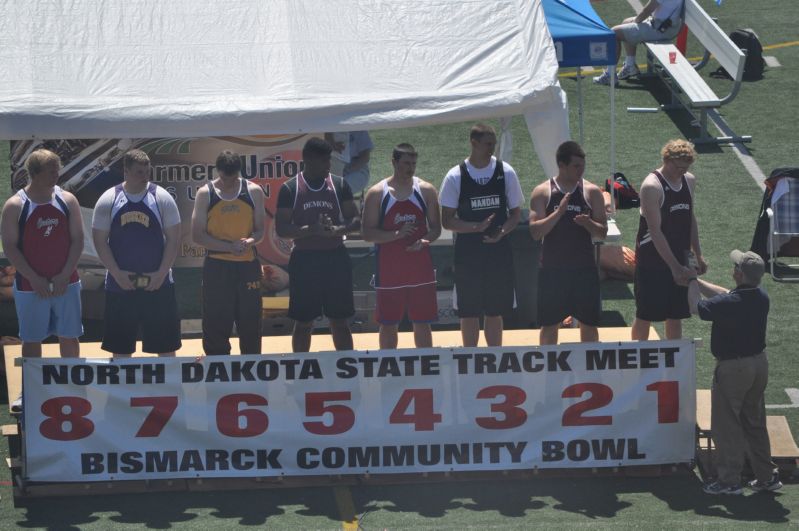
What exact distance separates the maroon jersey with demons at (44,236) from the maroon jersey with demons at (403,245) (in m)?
2.11

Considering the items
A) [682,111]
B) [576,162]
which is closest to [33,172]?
[576,162]

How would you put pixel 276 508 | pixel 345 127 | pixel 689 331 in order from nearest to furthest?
pixel 276 508 < pixel 345 127 < pixel 689 331

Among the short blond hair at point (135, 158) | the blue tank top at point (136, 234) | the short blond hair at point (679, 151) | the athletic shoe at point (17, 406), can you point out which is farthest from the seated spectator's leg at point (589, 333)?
the athletic shoe at point (17, 406)

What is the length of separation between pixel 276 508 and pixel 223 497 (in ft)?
1.30

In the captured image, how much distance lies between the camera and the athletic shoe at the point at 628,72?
18.1 meters

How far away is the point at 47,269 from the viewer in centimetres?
887

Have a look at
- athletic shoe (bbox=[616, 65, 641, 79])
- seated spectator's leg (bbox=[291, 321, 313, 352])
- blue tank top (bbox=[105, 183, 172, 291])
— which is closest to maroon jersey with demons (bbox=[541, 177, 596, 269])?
seated spectator's leg (bbox=[291, 321, 313, 352])

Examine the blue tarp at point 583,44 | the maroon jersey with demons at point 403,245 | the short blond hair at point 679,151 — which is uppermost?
the blue tarp at point 583,44

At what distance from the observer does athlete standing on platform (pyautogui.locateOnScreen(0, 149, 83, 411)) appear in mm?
8766

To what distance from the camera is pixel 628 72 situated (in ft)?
59.5

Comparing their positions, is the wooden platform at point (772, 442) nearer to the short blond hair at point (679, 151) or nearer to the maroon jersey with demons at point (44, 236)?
the short blond hair at point (679, 151)

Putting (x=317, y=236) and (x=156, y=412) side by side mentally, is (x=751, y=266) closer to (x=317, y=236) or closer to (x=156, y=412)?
(x=317, y=236)

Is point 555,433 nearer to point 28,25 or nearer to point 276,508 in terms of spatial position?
point 276,508

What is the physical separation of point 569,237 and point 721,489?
6.43ft
